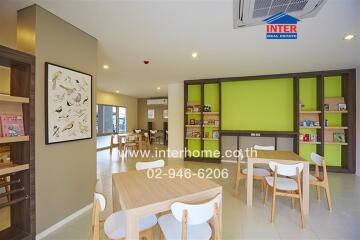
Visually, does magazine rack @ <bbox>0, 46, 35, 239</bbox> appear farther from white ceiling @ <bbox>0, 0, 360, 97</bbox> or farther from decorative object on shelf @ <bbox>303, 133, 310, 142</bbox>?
decorative object on shelf @ <bbox>303, 133, 310, 142</bbox>

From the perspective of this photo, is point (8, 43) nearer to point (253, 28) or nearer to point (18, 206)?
point (18, 206)

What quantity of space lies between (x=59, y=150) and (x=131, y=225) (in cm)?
163

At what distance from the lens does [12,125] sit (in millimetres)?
1870

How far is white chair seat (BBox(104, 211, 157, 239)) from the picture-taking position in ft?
4.57

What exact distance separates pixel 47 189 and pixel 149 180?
1.32 m

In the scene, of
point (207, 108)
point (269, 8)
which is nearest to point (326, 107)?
point (207, 108)

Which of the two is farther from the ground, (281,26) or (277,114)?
(281,26)

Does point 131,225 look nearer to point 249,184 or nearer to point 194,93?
point 249,184

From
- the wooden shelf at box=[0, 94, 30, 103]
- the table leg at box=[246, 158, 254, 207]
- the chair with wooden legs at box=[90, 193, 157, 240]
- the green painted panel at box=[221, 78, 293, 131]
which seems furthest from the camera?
the green painted panel at box=[221, 78, 293, 131]

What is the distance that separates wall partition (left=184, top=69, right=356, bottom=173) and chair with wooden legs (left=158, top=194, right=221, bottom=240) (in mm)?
4156

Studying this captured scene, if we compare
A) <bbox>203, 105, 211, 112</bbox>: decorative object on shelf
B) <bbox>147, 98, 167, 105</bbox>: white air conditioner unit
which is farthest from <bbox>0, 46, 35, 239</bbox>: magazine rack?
<bbox>147, 98, 167, 105</bbox>: white air conditioner unit

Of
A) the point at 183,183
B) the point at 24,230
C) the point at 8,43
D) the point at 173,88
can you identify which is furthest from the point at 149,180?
the point at 173,88

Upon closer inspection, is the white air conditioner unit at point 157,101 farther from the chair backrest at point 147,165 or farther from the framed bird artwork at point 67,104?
the chair backrest at point 147,165

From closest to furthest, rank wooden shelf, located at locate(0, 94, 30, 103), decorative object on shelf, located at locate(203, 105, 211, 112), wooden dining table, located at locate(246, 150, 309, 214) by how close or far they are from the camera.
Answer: wooden shelf, located at locate(0, 94, 30, 103) → wooden dining table, located at locate(246, 150, 309, 214) → decorative object on shelf, located at locate(203, 105, 211, 112)
